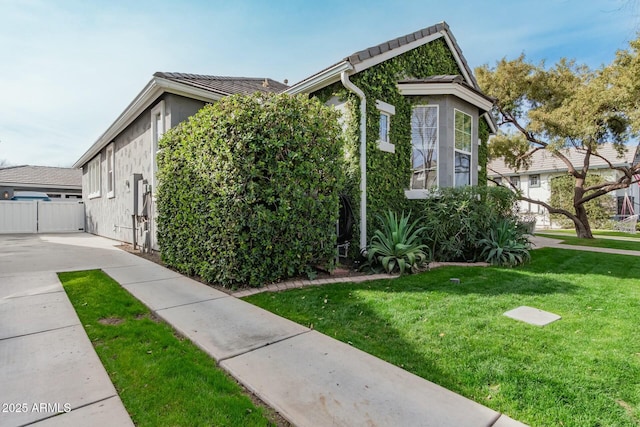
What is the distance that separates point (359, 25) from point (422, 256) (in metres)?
7.47

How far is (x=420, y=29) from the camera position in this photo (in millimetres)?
8922

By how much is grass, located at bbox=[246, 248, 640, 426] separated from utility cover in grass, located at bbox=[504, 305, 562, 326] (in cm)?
11

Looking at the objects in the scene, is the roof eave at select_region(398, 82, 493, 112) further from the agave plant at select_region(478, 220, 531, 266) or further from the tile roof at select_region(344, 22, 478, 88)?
the agave plant at select_region(478, 220, 531, 266)

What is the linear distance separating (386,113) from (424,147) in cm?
151

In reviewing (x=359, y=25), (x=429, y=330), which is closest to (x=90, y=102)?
(x=359, y=25)

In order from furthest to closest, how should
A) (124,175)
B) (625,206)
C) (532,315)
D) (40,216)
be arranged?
(625,206), (40,216), (124,175), (532,315)

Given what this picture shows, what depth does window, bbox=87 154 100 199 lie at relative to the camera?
51.2 ft

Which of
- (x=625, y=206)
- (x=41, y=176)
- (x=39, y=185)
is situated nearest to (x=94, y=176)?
(x=39, y=185)

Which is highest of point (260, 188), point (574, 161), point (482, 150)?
point (574, 161)

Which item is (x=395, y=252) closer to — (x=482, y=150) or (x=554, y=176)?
(x=482, y=150)

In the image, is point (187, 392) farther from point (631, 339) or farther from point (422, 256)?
point (422, 256)

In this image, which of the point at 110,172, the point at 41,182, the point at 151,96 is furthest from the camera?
the point at 41,182

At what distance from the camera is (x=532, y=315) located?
405 centimetres

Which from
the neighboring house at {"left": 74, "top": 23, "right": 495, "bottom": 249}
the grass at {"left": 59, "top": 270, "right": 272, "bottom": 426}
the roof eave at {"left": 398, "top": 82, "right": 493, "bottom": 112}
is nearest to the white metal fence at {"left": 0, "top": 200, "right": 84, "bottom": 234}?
the neighboring house at {"left": 74, "top": 23, "right": 495, "bottom": 249}
